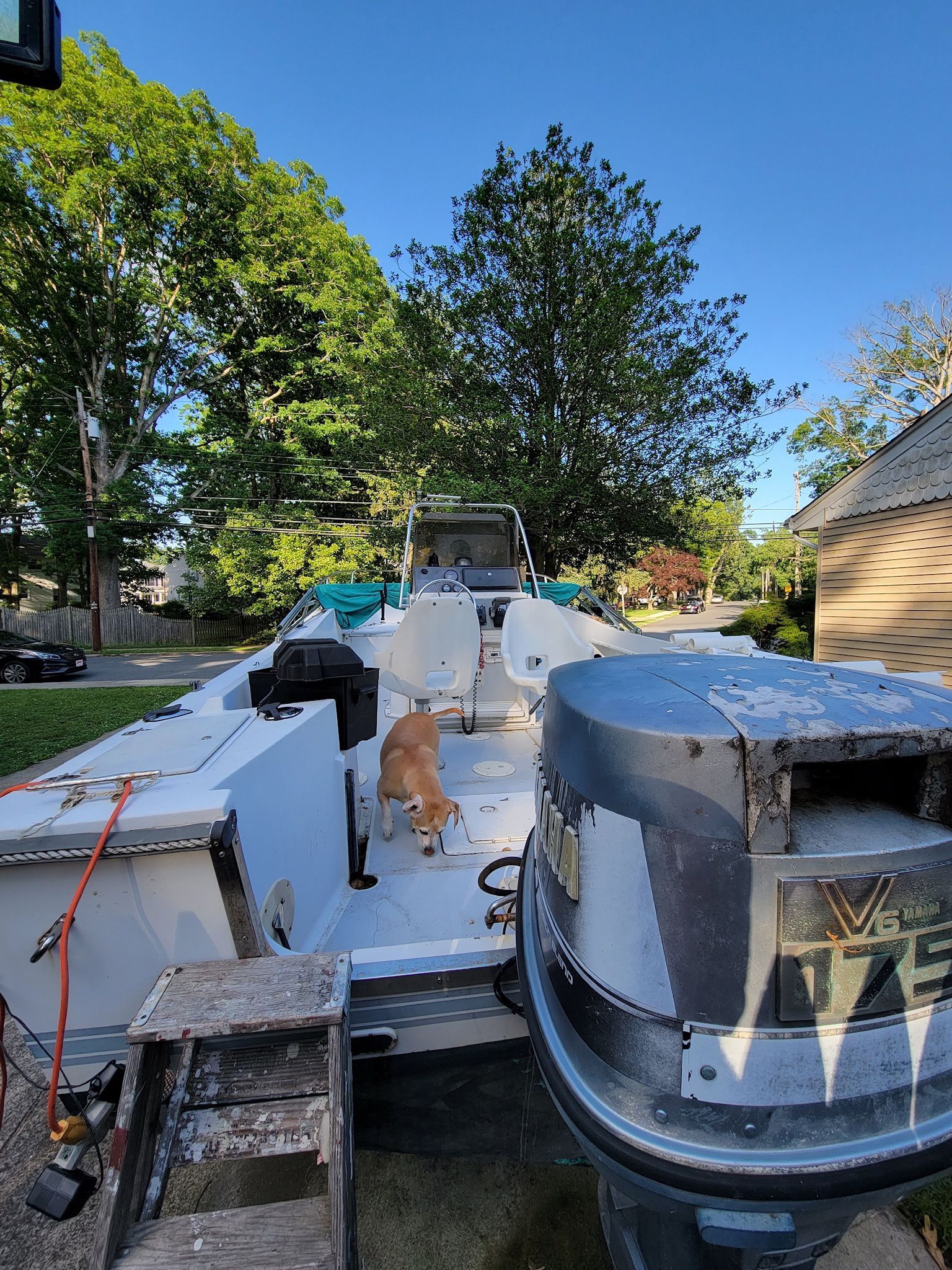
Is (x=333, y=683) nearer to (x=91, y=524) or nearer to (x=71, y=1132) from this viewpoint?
(x=71, y=1132)

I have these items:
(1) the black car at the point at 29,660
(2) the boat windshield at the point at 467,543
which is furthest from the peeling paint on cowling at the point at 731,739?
(1) the black car at the point at 29,660

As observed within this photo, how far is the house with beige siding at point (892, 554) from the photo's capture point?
7.06m

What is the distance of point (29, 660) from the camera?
11.1 m

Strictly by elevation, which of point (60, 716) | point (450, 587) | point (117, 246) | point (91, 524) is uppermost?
point (117, 246)

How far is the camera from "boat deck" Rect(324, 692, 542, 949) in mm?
1747

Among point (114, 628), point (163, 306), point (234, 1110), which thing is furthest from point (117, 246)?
point (234, 1110)

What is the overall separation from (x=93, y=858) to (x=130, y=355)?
23852 mm

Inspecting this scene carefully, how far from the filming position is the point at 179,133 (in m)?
17.1

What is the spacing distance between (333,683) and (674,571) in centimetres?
3908

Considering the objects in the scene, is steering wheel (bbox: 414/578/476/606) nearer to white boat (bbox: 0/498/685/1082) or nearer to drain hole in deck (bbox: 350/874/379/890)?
white boat (bbox: 0/498/685/1082)

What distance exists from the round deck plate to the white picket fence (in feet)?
55.9

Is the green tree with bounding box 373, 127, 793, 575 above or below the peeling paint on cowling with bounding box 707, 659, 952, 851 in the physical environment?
above

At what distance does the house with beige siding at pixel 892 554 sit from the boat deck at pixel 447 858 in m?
7.05

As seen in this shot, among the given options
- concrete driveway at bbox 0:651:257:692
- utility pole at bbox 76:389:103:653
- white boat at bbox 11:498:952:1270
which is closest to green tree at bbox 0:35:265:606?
utility pole at bbox 76:389:103:653
